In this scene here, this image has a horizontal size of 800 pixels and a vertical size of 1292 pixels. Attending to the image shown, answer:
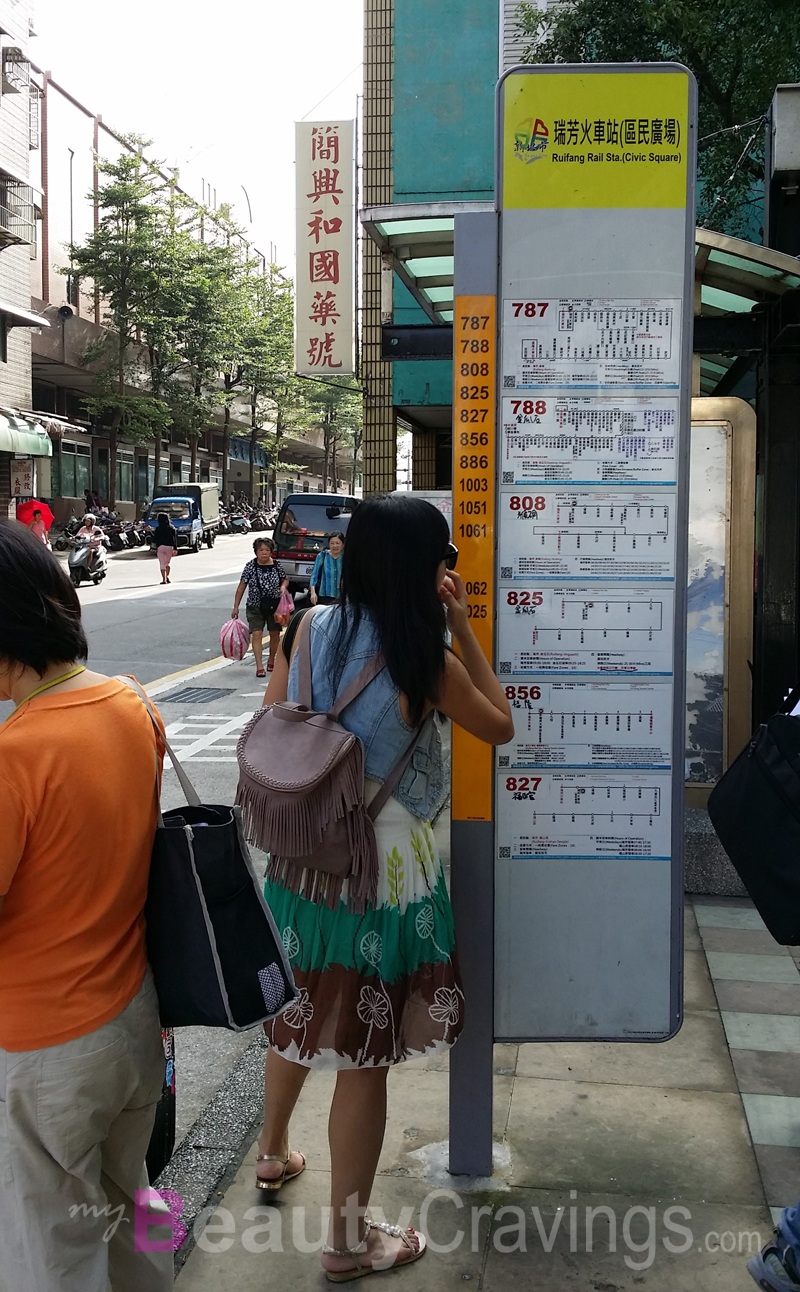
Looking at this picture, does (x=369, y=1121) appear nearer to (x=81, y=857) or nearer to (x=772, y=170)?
(x=81, y=857)

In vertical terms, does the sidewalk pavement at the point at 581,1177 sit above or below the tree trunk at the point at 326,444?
below

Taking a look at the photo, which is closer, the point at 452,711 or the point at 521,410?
the point at 452,711

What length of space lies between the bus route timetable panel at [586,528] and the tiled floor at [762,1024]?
1649 millimetres

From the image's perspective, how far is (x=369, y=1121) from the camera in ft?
7.99

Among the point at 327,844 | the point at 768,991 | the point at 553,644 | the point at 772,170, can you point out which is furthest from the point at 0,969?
the point at 772,170

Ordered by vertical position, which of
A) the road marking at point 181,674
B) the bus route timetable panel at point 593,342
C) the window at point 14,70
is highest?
the window at point 14,70

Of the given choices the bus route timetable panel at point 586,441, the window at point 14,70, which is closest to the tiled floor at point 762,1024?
the bus route timetable panel at point 586,441

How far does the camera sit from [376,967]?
→ 7.85ft

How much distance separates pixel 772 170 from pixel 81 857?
17.3 feet

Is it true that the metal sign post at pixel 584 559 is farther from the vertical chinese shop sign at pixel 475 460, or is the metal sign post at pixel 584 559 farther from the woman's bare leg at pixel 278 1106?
the woman's bare leg at pixel 278 1106

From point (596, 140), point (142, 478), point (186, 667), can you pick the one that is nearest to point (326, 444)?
point (142, 478)

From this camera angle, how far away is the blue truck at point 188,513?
34.9m

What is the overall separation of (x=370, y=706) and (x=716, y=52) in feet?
32.5

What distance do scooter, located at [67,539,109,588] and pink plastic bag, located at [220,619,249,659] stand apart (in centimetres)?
1284
